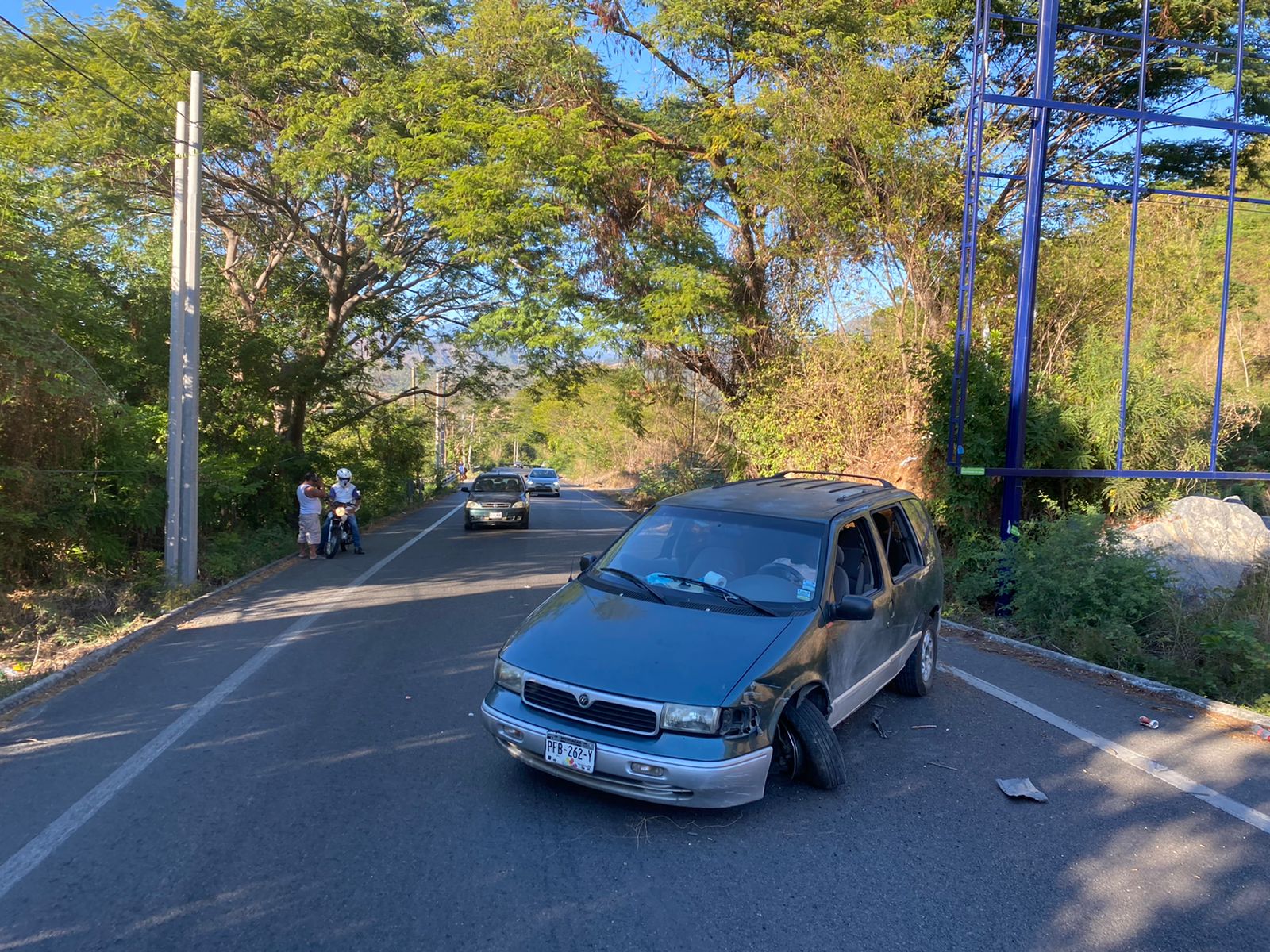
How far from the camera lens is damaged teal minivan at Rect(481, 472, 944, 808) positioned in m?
4.07

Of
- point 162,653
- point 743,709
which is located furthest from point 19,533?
point 743,709

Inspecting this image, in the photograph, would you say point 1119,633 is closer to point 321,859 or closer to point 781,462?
point 321,859

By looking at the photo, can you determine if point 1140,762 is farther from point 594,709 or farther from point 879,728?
point 594,709

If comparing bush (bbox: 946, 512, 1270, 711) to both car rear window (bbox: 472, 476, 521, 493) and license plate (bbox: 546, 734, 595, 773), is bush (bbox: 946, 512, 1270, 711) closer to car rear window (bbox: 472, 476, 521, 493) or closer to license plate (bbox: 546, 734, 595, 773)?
license plate (bbox: 546, 734, 595, 773)

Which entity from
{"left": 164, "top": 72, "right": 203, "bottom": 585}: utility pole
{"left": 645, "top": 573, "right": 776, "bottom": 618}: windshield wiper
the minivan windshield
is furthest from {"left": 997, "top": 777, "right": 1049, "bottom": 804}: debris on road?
{"left": 164, "top": 72, "right": 203, "bottom": 585}: utility pole

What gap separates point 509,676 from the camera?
15.0ft

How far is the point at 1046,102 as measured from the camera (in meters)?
9.25

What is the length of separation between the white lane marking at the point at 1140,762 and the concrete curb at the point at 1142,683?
4.01 feet

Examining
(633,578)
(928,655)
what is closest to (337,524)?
(633,578)

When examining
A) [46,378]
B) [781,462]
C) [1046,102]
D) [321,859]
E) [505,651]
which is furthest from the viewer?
[781,462]

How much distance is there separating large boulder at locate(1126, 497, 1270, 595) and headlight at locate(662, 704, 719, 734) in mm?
7253

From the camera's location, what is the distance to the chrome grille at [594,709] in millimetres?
4082

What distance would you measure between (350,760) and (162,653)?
150 inches

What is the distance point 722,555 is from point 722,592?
43 cm
